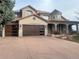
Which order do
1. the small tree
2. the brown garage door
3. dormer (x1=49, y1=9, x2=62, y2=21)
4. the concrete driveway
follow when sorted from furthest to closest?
dormer (x1=49, y1=9, x2=62, y2=21), the brown garage door, the small tree, the concrete driveway

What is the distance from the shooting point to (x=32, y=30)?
3878 cm

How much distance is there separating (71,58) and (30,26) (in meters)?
27.9

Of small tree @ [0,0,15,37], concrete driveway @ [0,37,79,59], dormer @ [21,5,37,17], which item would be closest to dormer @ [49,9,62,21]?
dormer @ [21,5,37,17]

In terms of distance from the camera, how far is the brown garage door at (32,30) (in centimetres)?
3856

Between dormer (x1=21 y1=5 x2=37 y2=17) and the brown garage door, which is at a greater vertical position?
dormer (x1=21 y1=5 x2=37 y2=17)

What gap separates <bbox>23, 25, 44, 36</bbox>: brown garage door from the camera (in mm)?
38562

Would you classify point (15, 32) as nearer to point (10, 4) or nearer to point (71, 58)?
point (10, 4)

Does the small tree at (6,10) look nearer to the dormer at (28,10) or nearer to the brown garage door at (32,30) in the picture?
the brown garage door at (32,30)

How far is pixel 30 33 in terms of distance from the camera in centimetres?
3875

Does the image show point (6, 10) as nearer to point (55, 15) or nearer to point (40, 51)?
point (40, 51)

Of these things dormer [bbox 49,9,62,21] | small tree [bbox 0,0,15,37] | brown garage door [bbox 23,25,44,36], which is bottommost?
brown garage door [bbox 23,25,44,36]

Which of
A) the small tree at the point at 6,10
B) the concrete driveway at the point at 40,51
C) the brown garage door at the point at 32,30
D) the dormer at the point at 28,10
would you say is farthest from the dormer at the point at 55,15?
the small tree at the point at 6,10

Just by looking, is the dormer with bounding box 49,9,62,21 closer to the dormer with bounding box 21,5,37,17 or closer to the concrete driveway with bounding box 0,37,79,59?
the dormer with bounding box 21,5,37,17

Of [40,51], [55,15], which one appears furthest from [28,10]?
[40,51]
